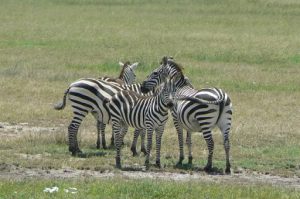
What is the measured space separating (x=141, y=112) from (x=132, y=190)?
433cm

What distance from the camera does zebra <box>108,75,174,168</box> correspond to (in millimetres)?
15195

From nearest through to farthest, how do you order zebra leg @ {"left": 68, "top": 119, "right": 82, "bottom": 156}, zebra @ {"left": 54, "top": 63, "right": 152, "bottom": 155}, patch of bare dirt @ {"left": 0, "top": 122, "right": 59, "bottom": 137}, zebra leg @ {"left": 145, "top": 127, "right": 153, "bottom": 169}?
zebra leg @ {"left": 145, "top": 127, "right": 153, "bottom": 169} → zebra leg @ {"left": 68, "top": 119, "right": 82, "bottom": 156} → zebra @ {"left": 54, "top": 63, "right": 152, "bottom": 155} → patch of bare dirt @ {"left": 0, "top": 122, "right": 59, "bottom": 137}

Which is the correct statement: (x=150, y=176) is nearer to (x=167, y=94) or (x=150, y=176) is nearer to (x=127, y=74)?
(x=167, y=94)

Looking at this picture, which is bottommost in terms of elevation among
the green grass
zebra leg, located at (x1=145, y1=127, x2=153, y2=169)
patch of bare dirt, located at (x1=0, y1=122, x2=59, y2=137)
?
the green grass

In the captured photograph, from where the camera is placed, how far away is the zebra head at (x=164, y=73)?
55.1 feet

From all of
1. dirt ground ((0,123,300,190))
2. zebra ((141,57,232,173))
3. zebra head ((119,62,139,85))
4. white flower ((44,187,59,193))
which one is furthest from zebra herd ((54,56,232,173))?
white flower ((44,187,59,193))

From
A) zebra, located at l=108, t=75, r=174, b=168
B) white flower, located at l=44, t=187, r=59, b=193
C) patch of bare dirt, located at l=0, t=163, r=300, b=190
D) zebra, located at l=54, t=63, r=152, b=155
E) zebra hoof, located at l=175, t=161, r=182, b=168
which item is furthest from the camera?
zebra, located at l=54, t=63, r=152, b=155

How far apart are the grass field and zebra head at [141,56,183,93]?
5.02ft

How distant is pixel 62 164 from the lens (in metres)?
15.0

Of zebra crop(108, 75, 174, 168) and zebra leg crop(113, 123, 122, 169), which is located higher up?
zebra crop(108, 75, 174, 168)

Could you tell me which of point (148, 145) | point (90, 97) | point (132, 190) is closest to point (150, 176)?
point (148, 145)

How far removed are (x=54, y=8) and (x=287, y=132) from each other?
43.1 meters

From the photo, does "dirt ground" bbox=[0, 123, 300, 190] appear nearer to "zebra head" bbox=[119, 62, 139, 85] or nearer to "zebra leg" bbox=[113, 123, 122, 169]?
"zebra leg" bbox=[113, 123, 122, 169]

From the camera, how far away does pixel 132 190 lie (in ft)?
37.8
